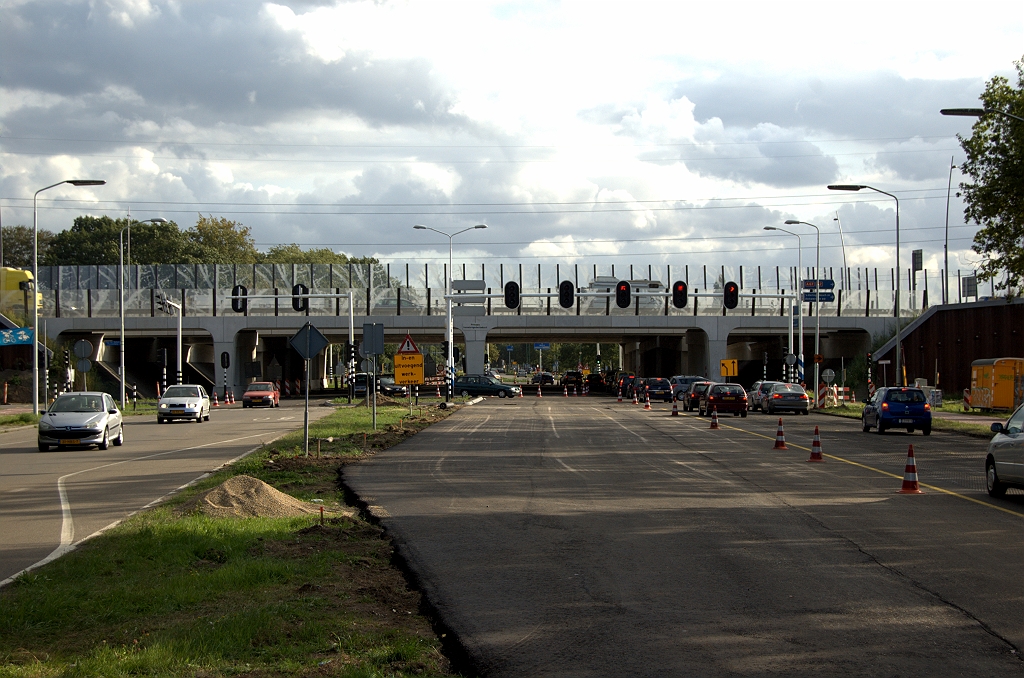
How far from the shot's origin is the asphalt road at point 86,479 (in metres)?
11.5

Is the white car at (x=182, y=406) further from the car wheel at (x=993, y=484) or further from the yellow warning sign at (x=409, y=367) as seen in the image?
the car wheel at (x=993, y=484)

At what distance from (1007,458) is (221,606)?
11.8 m

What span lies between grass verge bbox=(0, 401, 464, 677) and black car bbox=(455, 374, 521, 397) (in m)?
55.3

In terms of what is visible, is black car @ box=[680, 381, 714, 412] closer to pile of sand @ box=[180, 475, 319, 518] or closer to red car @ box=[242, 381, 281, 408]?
red car @ box=[242, 381, 281, 408]

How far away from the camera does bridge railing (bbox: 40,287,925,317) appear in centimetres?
7194

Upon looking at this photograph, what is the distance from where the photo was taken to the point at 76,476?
18469 millimetres

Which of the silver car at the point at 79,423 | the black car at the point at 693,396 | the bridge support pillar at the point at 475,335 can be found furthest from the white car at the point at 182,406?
the bridge support pillar at the point at 475,335

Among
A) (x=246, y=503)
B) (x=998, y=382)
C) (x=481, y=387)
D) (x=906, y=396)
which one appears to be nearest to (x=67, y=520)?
(x=246, y=503)

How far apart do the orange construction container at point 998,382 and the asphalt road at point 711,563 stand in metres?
24.3

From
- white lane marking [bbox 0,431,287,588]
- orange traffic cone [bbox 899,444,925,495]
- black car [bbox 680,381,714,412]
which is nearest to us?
white lane marking [bbox 0,431,287,588]

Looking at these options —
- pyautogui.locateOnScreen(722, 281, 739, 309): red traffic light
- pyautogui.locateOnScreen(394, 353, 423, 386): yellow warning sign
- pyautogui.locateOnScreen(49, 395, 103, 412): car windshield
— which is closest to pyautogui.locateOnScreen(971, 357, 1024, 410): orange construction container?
pyautogui.locateOnScreen(722, 281, 739, 309): red traffic light

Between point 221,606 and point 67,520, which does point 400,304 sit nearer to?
point 67,520

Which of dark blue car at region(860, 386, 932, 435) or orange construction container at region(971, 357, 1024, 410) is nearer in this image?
dark blue car at region(860, 386, 932, 435)

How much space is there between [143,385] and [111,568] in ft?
231
